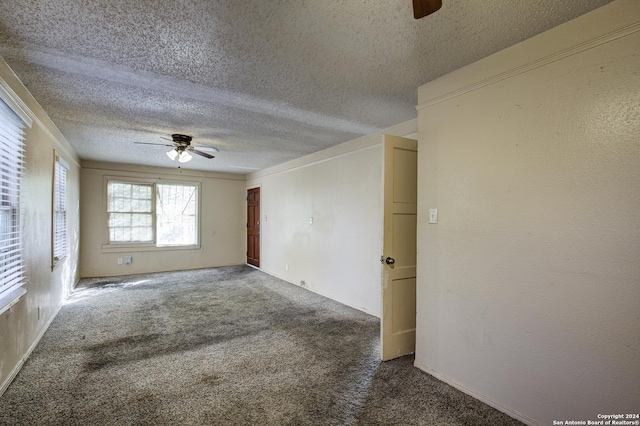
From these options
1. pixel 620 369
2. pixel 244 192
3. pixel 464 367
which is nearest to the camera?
pixel 620 369

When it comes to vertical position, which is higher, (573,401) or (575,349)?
(575,349)

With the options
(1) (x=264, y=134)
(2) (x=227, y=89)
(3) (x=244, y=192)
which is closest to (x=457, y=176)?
(2) (x=227, y=89)

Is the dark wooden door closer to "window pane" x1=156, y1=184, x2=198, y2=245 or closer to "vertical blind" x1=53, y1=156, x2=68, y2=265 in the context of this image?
"window pane" x1=156, y1=184, x2=198, y2=245

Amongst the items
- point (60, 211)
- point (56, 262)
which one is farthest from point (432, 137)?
point (60, 211)

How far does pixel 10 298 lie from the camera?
2.17 meters

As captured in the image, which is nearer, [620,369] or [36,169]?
[620,369]

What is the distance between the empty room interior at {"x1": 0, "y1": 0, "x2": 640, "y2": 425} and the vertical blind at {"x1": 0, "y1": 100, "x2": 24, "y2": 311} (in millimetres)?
21

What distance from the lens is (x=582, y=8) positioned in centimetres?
159

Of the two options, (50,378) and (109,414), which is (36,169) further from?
(109,414)

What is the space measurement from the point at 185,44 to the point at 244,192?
5994mm

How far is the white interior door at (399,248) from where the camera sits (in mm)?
2633

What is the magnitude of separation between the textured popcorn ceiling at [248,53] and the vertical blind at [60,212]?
887mm

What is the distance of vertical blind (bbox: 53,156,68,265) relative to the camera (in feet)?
12.6

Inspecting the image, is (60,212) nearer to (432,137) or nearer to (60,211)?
(60,211)
